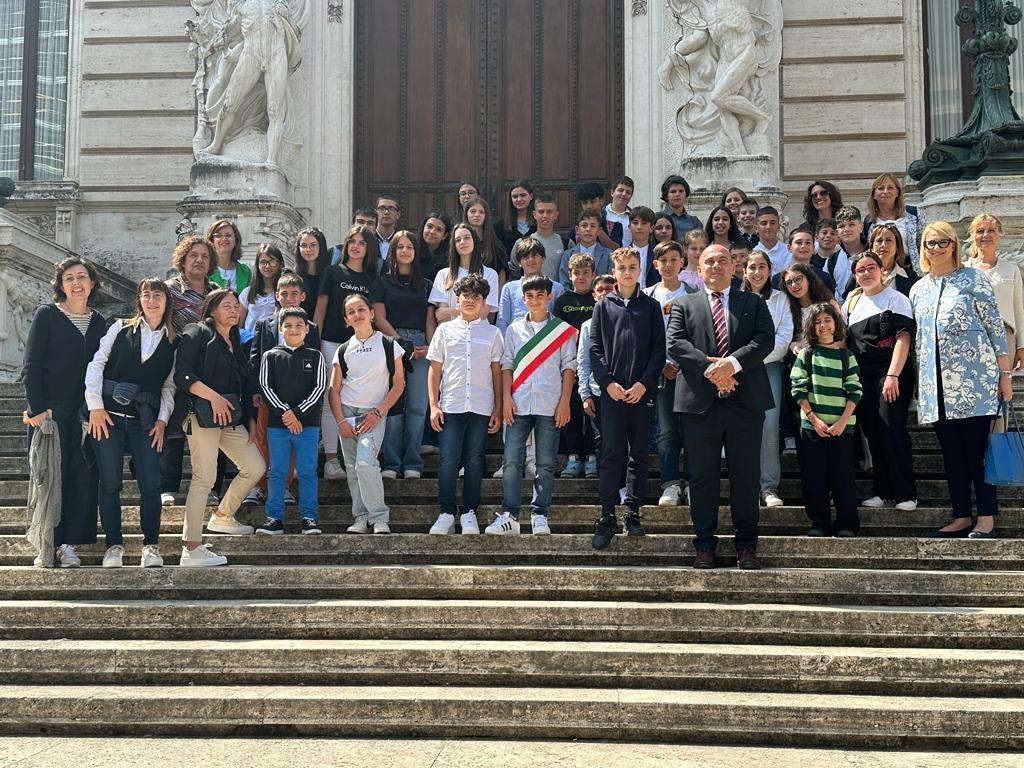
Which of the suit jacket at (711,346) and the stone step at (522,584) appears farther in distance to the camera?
the suit jacket at (711,346)

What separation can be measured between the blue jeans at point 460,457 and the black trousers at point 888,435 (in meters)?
2.54

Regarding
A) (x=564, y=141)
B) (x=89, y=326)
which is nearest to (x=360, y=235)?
(x=89, y=326)

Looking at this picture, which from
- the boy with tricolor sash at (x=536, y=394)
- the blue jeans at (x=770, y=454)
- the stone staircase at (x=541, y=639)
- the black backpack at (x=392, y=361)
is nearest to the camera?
the stone staircase at (x=541, y=639)

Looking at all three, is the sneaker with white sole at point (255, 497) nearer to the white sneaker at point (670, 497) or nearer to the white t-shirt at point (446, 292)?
the white t-shirt at point (446, 292)

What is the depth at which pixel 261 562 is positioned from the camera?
7711mm

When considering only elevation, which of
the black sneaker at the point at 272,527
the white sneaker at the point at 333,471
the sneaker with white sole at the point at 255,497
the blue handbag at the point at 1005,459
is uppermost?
the blue handbag at the point at 1005,459

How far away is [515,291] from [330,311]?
1442 millimetres

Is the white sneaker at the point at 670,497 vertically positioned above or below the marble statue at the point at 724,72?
below

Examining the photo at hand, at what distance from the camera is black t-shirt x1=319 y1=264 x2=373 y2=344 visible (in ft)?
30.4

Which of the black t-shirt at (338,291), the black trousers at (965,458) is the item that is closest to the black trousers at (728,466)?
the black trousers at (965,458)

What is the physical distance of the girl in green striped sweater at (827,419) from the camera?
25.1ft

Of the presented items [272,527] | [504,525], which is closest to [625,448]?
[504,525]

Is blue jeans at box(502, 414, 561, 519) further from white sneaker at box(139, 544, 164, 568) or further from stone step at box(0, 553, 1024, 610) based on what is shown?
white sneaker at box(139, 544, 164, 568)

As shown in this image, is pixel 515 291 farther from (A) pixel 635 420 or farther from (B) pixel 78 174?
(B) pixel 78 174
